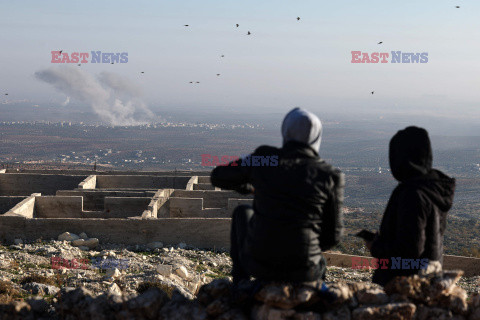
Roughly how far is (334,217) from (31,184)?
54.8 ft

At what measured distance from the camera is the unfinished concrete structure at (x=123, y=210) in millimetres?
11969

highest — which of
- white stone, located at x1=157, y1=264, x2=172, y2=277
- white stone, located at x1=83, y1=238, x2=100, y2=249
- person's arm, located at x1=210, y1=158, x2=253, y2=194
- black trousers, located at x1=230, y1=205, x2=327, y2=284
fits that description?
person's arm, located at x1=210, y1=158, x2=253, y2=194

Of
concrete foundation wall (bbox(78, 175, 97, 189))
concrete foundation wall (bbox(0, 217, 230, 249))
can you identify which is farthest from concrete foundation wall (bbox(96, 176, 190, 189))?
concrete foundation wall (bbox(0, 217, 230, 249))

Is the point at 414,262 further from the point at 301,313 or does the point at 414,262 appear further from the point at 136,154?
the point at 136,154

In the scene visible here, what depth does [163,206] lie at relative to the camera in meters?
14.6

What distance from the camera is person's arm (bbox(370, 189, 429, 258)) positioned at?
3.87m

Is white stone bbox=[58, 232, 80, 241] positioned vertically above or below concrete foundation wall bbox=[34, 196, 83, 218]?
below

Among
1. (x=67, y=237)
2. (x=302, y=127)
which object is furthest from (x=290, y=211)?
(x=67, y=237)

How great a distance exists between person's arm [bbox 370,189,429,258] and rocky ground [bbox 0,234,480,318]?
2983 millimetres

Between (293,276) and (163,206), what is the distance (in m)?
11.2

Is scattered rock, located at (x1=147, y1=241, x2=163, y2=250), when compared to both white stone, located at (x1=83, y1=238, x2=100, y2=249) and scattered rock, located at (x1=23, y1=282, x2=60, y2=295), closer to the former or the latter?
white stone, located at (x1=83, y1=238, x2=100, y2=249)

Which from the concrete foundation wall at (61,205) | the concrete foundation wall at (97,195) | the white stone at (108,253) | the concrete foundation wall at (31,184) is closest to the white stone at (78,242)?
the white stone at (108,253)

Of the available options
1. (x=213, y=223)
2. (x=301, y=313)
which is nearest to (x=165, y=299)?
(x=301, y=313)

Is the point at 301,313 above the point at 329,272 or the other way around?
above
